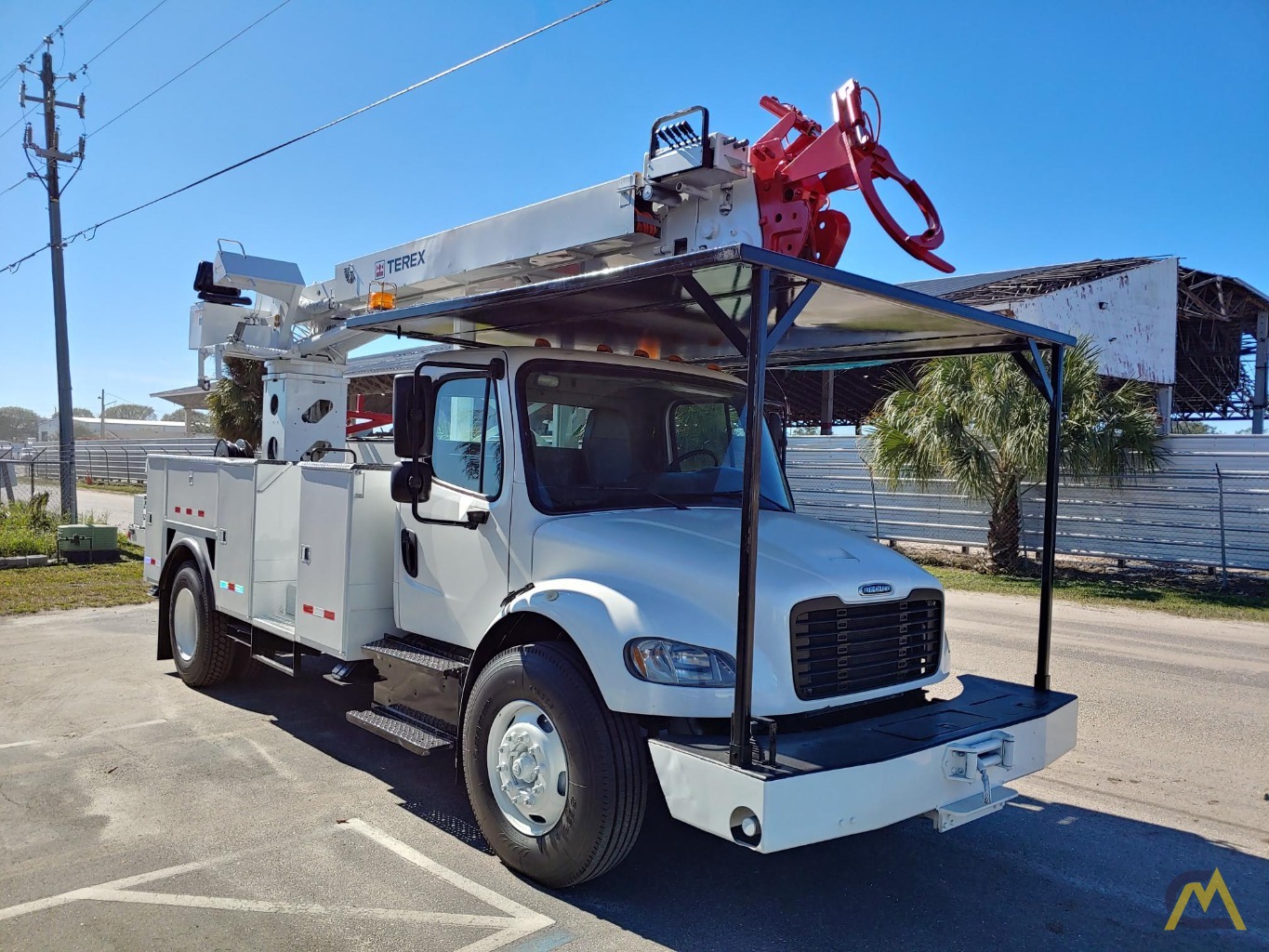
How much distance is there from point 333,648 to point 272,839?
48.4 inches

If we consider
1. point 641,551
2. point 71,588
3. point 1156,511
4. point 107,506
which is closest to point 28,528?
point 71,588

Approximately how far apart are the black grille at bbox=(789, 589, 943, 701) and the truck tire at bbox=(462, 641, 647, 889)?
0.77 meters

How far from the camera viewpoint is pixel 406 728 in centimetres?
486

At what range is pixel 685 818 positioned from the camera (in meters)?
3.47

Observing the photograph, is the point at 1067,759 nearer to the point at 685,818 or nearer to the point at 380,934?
the point at 685,818

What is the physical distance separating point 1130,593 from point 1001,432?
2.89 metres

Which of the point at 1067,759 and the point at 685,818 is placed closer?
the point at 685,818

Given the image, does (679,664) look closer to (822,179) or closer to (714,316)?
(714,316)

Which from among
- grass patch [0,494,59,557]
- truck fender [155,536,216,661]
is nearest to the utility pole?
grass patch [0,494,59,557]

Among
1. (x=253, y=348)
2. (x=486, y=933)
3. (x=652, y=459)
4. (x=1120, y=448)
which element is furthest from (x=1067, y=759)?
(x=1120, y=448)

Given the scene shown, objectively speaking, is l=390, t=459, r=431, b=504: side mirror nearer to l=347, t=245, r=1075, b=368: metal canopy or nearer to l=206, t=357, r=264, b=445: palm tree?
l=347, t=245, r=1075, b=368: metal canopy

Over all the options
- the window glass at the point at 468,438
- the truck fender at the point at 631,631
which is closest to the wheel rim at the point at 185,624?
the window glass at the point at 468,438

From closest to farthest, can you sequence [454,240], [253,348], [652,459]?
[652,459] → [454,240] → [253,348]

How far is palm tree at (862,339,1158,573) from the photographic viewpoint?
46.0ft
